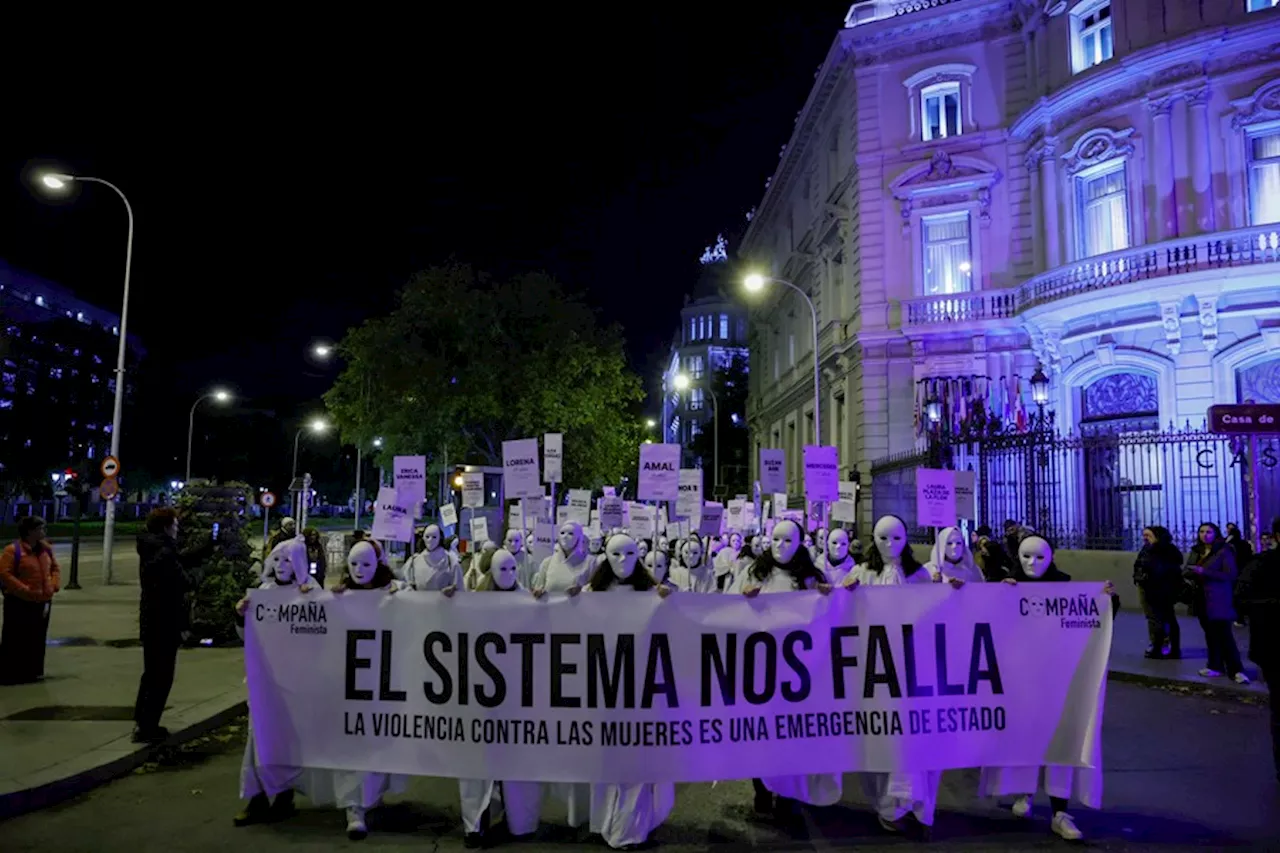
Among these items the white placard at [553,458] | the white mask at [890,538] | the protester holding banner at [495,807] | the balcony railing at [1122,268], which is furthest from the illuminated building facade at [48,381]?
Result: the white mask at [890,538]

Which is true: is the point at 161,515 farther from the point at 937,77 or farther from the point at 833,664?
the point at 937,77

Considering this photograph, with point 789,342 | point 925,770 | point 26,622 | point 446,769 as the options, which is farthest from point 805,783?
point 789,342

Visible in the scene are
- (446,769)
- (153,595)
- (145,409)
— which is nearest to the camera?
(446,769)

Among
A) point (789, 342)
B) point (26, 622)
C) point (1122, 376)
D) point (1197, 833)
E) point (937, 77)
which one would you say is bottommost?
point (1197, 833)

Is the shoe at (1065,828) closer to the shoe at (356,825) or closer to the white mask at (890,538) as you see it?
the white mask at (890,538)

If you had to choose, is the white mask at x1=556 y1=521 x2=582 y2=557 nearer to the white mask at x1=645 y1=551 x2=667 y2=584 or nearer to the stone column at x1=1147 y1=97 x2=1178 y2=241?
the white mask at x1=645 y1=551 x2=667 y2=584

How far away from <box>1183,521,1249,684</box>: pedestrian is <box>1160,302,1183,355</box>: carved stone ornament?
43.8ft

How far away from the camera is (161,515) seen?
772 cm

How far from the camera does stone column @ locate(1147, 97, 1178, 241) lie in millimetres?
23578

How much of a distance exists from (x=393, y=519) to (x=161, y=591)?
6.63 m

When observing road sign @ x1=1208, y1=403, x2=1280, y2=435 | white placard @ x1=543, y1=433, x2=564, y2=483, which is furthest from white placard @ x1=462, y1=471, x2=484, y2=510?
road sign @ x1=1208, y1=403, x2=1280, y2=435

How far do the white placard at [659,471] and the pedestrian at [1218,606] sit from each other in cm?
642

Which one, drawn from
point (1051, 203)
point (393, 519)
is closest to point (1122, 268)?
point (1051, 203)

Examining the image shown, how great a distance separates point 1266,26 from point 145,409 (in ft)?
250
